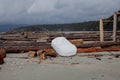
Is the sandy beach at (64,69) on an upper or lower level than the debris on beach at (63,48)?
lower

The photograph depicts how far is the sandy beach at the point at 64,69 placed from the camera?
8.48 meters

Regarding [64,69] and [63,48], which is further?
[63,48]

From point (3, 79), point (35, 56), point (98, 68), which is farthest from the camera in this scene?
point (35, 56)

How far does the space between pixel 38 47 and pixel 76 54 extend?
2156 millimetres

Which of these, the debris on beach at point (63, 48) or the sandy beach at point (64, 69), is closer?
the sandy beach at point (64, 69)

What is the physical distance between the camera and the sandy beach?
8477 mm

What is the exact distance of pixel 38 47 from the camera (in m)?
14.7

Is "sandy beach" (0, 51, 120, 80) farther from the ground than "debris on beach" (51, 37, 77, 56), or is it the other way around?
"debris on beach" (51, 37, 77, 56)

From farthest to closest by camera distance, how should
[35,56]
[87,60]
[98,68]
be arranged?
[35,56] → [87,60] → [98,68]

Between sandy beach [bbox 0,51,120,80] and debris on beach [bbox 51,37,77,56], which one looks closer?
sandy beach [bbox 0,51,120,80]

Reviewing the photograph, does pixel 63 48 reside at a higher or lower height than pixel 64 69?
higher

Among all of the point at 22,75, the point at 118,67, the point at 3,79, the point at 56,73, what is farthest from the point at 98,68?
the point at 3,79

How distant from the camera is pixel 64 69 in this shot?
9.80m

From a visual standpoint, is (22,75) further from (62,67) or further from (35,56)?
(35,56)
